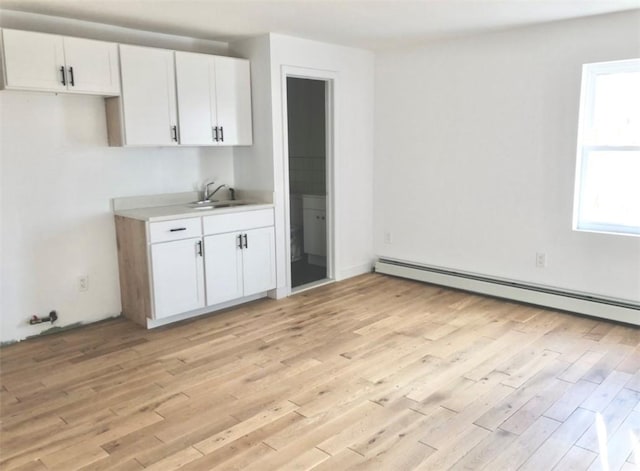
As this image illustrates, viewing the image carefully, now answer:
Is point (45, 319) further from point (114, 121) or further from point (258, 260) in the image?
point (258, 260)

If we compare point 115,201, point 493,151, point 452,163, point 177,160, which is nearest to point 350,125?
point 452,163

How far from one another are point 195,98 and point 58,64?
1.06 metres

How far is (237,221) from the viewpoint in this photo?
4414 millimetres

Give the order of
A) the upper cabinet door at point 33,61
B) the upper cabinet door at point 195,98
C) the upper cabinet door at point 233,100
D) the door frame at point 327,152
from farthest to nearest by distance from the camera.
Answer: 1. the door frame at point 327,152
2. the upper cabinet door at point 233,100
3. the upper cabinet door at point 195,98
4. the upper cabinet door at point 33,61

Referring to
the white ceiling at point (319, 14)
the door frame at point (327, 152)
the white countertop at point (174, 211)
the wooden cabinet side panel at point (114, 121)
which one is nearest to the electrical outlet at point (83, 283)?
the white countertop at point (174, 211)

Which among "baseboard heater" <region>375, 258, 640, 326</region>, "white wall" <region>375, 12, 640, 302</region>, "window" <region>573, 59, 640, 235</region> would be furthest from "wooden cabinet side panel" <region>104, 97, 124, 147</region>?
"window" <region>573, 59, 640, 235</region>

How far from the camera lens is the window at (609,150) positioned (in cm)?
397

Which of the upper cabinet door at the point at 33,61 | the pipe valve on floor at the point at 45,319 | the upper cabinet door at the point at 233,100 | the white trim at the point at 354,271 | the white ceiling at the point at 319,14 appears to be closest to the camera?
the upper cabinet door at the point at 33,61

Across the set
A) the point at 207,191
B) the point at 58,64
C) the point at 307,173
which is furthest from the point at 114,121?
the point at 307,173

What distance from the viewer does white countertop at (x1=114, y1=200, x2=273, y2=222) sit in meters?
3.94

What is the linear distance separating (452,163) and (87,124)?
125 inches

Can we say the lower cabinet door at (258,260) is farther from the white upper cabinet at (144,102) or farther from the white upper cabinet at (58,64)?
the white upper cabinet at (58,64)

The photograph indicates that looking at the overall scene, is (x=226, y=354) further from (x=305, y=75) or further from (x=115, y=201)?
(x=305, y=75)

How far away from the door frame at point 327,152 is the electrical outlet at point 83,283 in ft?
5.55
